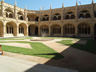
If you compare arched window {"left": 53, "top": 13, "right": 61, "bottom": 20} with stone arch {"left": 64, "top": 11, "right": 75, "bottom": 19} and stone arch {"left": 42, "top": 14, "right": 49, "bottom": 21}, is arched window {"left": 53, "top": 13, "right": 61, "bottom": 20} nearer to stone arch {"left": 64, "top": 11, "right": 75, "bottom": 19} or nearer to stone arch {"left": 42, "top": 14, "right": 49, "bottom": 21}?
stone arch {"left": 64, "top": 11, "right": 75, "bottom": 19}

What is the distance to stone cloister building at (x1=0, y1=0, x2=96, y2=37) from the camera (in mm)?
28237

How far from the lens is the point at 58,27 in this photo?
3531cm

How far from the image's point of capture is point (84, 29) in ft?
100

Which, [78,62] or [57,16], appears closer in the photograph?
[78,62]

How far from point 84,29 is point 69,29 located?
539cm

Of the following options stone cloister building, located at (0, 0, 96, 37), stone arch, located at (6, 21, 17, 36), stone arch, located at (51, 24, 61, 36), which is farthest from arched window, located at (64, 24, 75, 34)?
stone arch, located at (6, 21, 17, 36)

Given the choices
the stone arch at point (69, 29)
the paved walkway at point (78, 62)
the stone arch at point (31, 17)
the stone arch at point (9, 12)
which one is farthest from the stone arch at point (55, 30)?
the paved walkway at point (78, 62)

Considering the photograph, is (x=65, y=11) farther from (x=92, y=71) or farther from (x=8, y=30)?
(x=92, y=71)

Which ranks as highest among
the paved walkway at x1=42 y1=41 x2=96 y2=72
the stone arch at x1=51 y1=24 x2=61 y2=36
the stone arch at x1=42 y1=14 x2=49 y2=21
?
the stone arch at x1=42 y1=14 x2=49 y2=21

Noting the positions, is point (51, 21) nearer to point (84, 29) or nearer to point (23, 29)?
point (23, 29)

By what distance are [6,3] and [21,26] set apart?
10147 mm

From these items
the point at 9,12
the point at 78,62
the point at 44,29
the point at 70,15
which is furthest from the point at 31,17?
the point at 78,62

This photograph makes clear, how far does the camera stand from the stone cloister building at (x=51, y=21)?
28.2 metres

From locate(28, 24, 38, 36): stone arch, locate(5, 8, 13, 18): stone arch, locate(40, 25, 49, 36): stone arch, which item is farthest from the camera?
locate(28, 24, 38, 36): stone arch
